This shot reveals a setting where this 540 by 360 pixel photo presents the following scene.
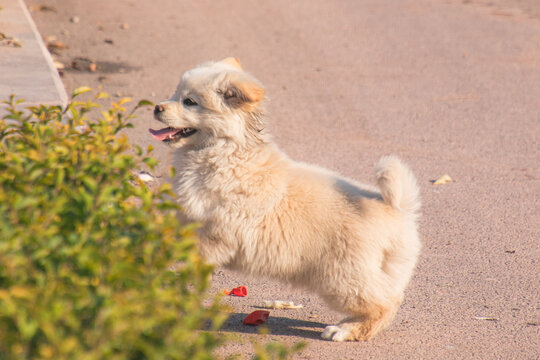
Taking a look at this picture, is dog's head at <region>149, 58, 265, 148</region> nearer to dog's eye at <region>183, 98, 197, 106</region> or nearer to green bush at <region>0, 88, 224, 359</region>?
dog's eye at <region>183, 98, 197, 106</region>

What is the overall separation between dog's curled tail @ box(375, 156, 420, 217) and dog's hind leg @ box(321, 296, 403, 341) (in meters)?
0.56

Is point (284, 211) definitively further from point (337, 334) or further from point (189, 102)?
point (189, 102)

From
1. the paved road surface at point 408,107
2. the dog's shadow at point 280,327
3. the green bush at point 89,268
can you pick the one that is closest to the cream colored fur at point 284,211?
the dog's shadow at point 280,327

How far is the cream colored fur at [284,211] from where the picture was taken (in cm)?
391

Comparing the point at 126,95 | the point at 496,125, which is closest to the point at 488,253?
the point at 496,125

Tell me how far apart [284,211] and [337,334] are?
0.77 metres

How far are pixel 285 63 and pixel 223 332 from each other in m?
6.17

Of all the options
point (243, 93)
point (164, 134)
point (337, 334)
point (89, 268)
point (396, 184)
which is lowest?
point (337, 334)

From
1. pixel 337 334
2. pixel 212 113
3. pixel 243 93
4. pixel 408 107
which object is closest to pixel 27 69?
pixel 212 113

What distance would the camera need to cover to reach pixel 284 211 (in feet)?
13.1

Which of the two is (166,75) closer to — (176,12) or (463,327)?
(176,12)

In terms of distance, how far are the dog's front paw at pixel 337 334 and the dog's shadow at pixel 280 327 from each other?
0.06 metres

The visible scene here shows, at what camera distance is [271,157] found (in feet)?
13.9

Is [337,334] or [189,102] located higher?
[189,102]
